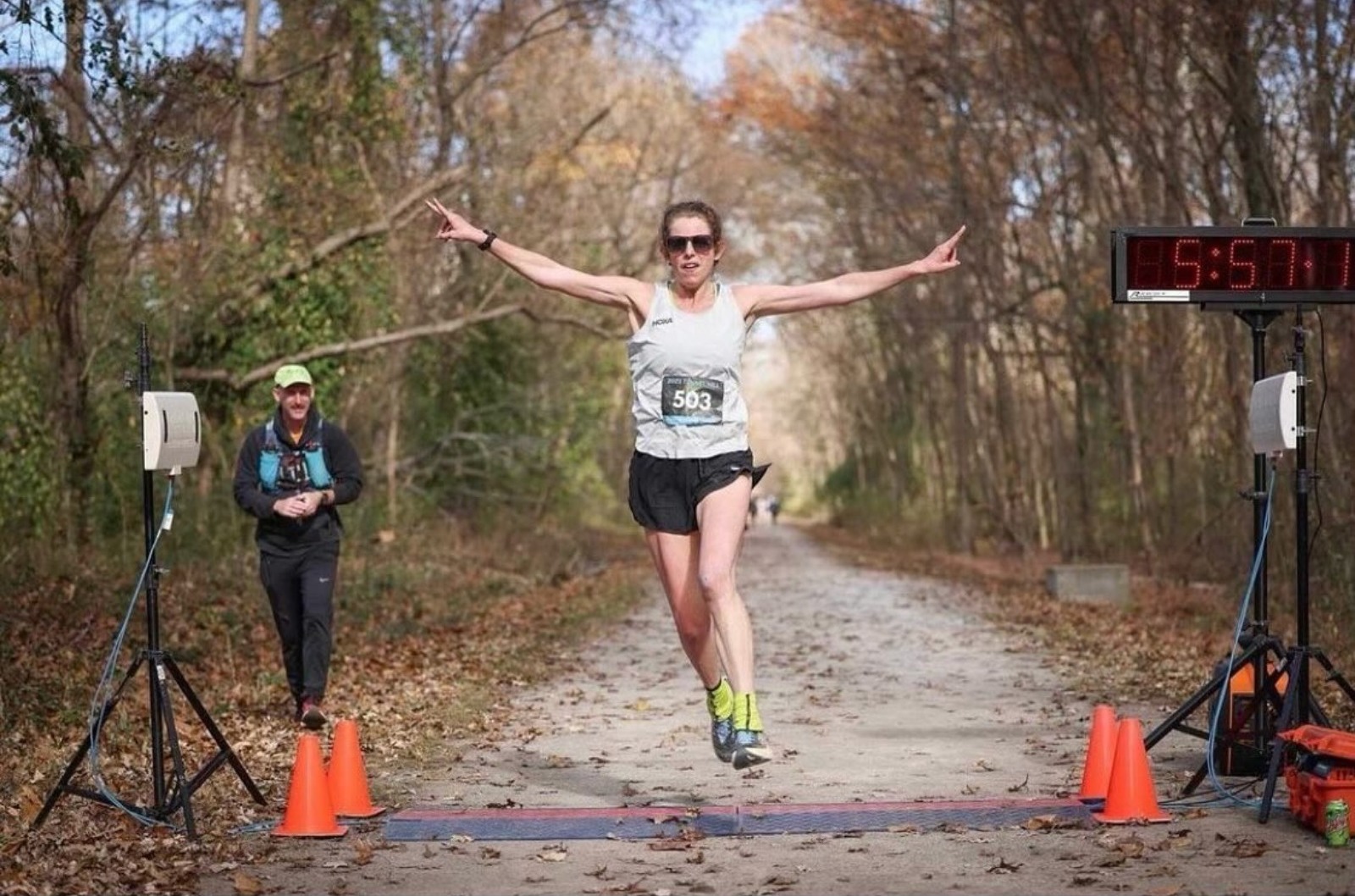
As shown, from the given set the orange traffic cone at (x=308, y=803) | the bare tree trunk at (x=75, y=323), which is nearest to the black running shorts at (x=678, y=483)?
the orange traffic cone at (x=308, y=803)

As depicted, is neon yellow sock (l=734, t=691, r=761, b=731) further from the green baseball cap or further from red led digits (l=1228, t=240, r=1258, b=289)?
the green baseball cap

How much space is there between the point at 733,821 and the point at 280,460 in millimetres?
5110

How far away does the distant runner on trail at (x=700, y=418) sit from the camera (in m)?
8.55

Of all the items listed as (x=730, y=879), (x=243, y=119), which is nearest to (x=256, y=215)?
(x=243, y=119)

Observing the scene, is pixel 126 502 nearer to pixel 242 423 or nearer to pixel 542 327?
pixel 242 423

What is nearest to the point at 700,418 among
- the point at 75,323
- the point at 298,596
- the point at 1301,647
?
the point at 1301,647

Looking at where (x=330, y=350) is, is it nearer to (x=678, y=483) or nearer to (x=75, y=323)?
(x=75, y=323)

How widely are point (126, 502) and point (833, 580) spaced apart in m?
14.1

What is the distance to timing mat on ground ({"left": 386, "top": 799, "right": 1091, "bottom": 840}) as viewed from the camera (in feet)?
26.9

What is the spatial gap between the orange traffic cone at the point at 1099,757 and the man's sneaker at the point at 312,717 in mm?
4908

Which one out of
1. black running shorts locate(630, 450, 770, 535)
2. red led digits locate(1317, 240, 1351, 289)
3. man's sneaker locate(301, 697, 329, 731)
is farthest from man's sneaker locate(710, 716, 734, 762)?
man's sneaker locate(301, 697, 329, 731)

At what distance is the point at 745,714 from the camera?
27.9 ft

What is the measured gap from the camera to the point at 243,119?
22578 millimetres

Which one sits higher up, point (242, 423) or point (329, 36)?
point (329, 36)
